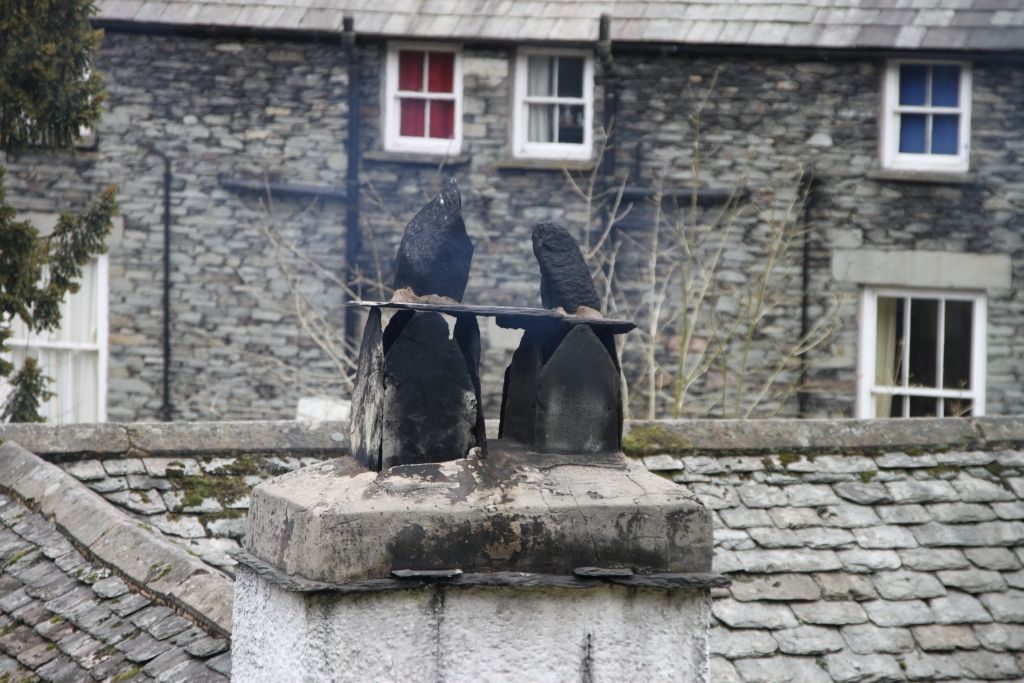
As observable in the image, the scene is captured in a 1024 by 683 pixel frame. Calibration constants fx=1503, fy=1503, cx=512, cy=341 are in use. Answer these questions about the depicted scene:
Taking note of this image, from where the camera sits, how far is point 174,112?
45.0 feet

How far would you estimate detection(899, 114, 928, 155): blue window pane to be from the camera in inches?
535

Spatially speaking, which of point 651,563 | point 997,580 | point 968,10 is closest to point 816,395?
point 968,10

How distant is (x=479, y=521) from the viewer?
2949mm

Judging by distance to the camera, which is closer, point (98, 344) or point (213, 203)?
point (213, 203)

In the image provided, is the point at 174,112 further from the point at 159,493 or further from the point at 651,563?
the point at 651,563

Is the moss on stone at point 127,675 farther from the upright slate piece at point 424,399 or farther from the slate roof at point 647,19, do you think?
the slate roof at point 647,19

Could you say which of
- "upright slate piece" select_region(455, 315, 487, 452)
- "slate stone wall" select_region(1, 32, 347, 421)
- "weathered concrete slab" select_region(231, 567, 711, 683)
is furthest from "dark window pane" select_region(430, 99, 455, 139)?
"weathered concrete slab" select_region(231, 567, 711, 683)

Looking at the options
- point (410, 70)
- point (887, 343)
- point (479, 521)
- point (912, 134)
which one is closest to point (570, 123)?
point (410, 70)

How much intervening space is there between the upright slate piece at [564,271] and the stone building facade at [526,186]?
393 inches

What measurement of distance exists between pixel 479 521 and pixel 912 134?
11.5 meters

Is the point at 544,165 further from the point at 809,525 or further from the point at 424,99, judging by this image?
the point at 809,525

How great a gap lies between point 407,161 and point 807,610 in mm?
9008

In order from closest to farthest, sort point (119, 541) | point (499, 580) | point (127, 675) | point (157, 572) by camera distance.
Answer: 1. point (499, 580)
2. point (127, 675)
3. point (157, 572)
4. point (119, 541)

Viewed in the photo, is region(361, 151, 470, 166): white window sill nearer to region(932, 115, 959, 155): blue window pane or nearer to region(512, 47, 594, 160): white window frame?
region(512, 47, 594, 160): white window frame
